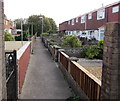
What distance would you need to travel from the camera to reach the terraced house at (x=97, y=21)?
22.8m

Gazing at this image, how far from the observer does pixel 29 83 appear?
23.9ft

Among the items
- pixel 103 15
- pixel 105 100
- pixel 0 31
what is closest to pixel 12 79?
pixel 0 31

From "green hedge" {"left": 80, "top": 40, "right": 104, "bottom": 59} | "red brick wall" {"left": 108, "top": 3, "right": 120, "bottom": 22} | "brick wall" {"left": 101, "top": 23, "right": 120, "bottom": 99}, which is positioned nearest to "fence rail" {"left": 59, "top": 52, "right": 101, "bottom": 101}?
"brick wall" {"left": 101, "top": 23, "right": 120, "bottom": 99}

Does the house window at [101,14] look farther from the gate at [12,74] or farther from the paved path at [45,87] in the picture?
the gate at [12,74]

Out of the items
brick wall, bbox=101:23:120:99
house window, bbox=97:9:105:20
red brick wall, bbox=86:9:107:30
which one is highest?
house window, bbox=97:9:105:20

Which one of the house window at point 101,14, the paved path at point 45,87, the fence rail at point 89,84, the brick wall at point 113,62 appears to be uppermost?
the house window at point 101,14

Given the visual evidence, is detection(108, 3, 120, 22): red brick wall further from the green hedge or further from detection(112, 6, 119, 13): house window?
the green hedge

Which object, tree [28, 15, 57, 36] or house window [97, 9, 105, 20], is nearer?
house window [97, 9, 105, 20]

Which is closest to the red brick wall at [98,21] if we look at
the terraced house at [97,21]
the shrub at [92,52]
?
the terraced house at [97,21]

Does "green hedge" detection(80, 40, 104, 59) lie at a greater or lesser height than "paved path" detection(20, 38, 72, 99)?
greater

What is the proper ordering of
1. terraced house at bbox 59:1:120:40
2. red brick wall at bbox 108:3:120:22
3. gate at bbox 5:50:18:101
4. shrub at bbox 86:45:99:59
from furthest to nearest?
terraced house at bbox 59:1:120:40 → red brick wall at bbox 108:3:120:22 → shrub at bbox 86:45:99:59 → gate at bbox 5:50:18:101

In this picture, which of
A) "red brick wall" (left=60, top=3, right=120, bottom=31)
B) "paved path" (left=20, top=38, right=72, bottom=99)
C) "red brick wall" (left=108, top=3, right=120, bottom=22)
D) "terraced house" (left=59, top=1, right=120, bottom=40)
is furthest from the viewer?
"terraced house" (left=59, top=1, right=120, bottom=40)

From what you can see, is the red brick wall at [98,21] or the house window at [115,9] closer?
the house window at [115,9]

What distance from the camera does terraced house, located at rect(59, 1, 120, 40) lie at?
74.9 ft
